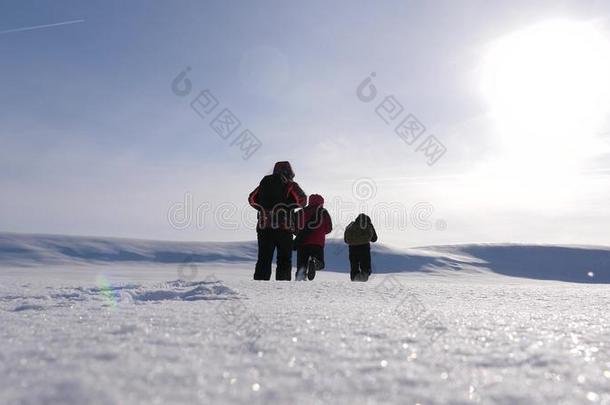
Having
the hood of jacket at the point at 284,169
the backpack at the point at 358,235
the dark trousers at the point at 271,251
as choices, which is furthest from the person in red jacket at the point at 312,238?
the hood of jacket at the point at 284,169

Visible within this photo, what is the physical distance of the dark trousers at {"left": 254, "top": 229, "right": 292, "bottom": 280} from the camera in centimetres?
447

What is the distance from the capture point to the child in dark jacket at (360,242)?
6609 mm

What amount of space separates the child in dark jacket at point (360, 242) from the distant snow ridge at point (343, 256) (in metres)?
8.28

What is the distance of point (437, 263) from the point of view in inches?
673

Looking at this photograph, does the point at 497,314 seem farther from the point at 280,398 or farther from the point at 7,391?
the point at 7,391

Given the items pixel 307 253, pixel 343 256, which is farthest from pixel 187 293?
pixel 343 256

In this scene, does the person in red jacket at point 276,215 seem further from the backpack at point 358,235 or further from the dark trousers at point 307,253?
the backpack at point 358,235

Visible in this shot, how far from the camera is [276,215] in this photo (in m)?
4.54

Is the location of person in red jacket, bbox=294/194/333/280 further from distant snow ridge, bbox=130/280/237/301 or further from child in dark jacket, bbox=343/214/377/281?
distant snow ridge, bbox=130/280/237/301

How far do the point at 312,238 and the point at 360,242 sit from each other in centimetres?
104

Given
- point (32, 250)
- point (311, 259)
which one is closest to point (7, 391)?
point (311, 259)

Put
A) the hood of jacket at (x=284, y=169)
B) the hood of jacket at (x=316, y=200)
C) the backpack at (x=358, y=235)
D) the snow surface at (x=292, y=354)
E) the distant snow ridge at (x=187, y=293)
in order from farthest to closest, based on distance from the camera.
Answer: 1. the backpack at (x=358, y=235)
2. the hood of jacket at (x=316, y=200)
3. the hood of jacket at (x=284, y=169)
4. the distant snow ridge at (x=187, y=293)
5. the snow surface at (x=292, y=354)

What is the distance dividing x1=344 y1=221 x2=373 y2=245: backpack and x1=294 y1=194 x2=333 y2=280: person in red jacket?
0.61 metres

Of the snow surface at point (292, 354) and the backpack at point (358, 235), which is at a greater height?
the backpack at point (358, 235)
